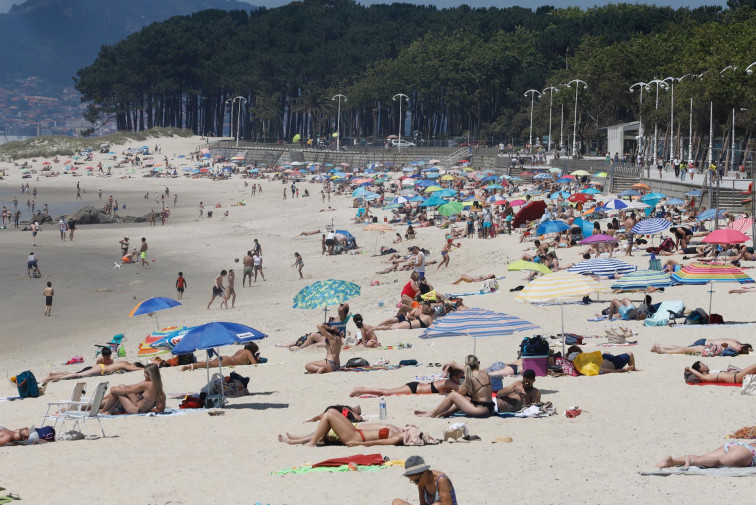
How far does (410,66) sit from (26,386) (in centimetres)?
9095

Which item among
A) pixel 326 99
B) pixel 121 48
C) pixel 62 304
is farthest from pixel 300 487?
pixel 121 48

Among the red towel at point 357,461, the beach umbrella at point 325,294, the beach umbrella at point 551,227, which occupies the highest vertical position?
the beach umbrella at point 551,227

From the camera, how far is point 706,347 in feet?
45.3

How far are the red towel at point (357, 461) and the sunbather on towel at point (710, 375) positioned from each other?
4.66 m

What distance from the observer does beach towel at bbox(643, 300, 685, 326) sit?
53.6 feet

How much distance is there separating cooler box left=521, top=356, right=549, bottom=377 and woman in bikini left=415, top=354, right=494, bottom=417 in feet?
6.54

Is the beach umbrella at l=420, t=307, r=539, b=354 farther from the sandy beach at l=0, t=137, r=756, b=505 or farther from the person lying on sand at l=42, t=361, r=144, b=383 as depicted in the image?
the person lying on sand at l=42, t=361, r=144, b=383

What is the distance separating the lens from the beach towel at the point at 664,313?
53.6ft

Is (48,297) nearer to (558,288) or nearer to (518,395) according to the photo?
(558,288)

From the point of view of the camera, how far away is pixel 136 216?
172ft

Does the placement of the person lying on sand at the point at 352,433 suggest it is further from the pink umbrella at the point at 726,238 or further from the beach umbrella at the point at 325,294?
the pink umbrella at the point at 726,238


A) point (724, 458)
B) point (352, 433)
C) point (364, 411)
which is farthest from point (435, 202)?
point (724, 458)

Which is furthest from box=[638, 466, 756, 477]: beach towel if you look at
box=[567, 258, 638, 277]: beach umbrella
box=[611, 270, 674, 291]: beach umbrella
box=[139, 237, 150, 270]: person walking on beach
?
box=[139, 237, 150, 270]: person walking on beach

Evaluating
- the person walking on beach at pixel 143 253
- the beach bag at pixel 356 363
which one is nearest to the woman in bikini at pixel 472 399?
the beach bag at pixel 356 363
